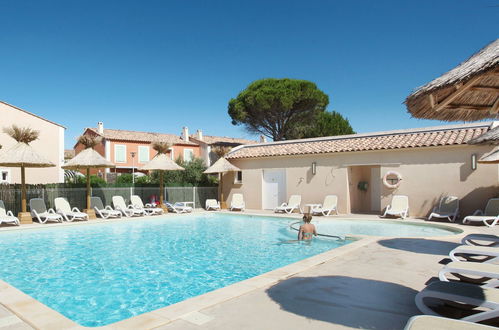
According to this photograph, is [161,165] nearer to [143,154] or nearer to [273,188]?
[273,188]

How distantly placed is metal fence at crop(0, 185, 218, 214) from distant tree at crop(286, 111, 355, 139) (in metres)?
13.7

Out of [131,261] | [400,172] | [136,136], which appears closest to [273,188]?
[400,172]

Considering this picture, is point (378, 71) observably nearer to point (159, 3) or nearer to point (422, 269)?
point (159, 3)

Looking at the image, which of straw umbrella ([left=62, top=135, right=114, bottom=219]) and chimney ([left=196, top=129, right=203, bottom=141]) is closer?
straw umbrella ([left=62, top=135, right=114, bottom=219])

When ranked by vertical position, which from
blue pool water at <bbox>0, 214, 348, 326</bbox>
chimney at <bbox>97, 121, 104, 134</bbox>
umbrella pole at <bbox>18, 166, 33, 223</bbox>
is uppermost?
chimney at <bbox>97, 121, 104, 134</bbox>

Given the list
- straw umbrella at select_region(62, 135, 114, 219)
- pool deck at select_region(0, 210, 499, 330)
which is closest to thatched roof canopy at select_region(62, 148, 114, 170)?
straw umbrella at select_region(62, 135, 114, 219)

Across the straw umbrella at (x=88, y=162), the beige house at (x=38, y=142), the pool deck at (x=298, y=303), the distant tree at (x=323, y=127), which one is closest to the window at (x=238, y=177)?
the straw umbrella at (x=88, y=162)

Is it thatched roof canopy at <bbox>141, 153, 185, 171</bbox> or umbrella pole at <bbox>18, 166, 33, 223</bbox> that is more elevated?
thatched roof canopy at <bbox>141, 153, 185, 171</bbox>

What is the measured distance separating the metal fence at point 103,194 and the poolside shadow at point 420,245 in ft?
43.8

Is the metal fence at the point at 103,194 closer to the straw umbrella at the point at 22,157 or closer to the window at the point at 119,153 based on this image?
the straw umbrella at the point at 22,157

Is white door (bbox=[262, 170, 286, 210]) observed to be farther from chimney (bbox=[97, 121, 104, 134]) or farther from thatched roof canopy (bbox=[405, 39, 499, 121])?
chimney (bbox=[97, 121, 104, 134])

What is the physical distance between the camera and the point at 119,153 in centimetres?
3850

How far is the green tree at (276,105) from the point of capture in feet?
102

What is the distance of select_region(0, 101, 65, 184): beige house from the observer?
21484 millimetres
